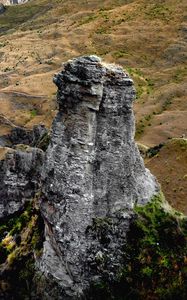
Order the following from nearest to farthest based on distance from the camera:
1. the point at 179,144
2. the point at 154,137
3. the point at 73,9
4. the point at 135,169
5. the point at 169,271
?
the point at 169,271 < the point at 135,169 < the point at 179,144 < the point at 154,137 < the point at 73,9

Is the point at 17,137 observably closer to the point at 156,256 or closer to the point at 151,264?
the point at 156,256

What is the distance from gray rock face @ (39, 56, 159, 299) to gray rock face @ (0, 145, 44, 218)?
7.69 m

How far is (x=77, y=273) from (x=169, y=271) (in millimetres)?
3585

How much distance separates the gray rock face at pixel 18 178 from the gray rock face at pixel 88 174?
7691mm

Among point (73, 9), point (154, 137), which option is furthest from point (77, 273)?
point (73, 9)

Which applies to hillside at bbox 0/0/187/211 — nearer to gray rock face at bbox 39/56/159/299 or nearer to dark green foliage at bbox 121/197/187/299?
dark green foliage at bbox 121/197/187/299

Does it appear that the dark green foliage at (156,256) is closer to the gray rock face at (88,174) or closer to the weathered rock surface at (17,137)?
the gray rock face at (88,174)

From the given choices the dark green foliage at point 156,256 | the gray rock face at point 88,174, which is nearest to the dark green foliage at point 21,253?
the gray rock face at point 88,174

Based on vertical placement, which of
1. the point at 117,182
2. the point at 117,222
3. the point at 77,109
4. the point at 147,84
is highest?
the point at 77,109

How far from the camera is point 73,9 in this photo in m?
136

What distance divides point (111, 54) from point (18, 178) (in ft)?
238

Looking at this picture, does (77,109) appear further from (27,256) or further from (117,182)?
(27,256)

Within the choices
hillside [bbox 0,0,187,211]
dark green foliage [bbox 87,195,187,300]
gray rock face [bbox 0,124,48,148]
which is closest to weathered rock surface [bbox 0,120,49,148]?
gray rock face [bbox 0,124,48,148]

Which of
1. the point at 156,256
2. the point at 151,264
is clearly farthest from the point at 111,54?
the point at 151,264
